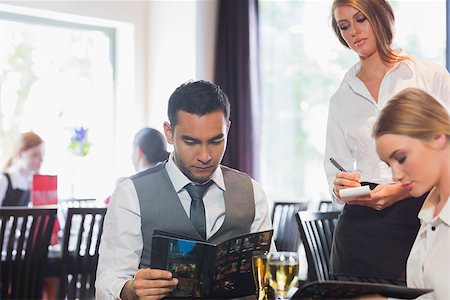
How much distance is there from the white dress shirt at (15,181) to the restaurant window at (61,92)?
328 mm

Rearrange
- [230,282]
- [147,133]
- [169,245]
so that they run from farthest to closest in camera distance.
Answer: [147,133]
[230,282]
[169,245]

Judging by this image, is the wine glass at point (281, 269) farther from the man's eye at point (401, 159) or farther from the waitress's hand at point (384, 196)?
the waitress's hand at point (384, 196)

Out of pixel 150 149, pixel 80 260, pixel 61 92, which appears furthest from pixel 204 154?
pixel 61 92

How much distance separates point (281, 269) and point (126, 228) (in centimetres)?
57

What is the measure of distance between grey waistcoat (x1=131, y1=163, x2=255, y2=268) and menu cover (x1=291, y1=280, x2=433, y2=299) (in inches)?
25.2

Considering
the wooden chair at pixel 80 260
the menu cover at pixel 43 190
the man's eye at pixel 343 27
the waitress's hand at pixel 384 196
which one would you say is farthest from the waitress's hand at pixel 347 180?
the menu cover at pixel 43 190

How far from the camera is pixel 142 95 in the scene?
5.93m

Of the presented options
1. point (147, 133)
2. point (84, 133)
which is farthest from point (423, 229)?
point (84, 133)

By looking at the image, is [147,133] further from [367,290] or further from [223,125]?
[367,290]

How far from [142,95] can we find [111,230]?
3.91m

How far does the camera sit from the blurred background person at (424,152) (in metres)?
1.64

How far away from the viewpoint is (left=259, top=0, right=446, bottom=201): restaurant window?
5.42 m

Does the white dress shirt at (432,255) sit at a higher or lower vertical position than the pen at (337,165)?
lower

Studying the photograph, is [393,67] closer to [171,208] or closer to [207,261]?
[171,208]
